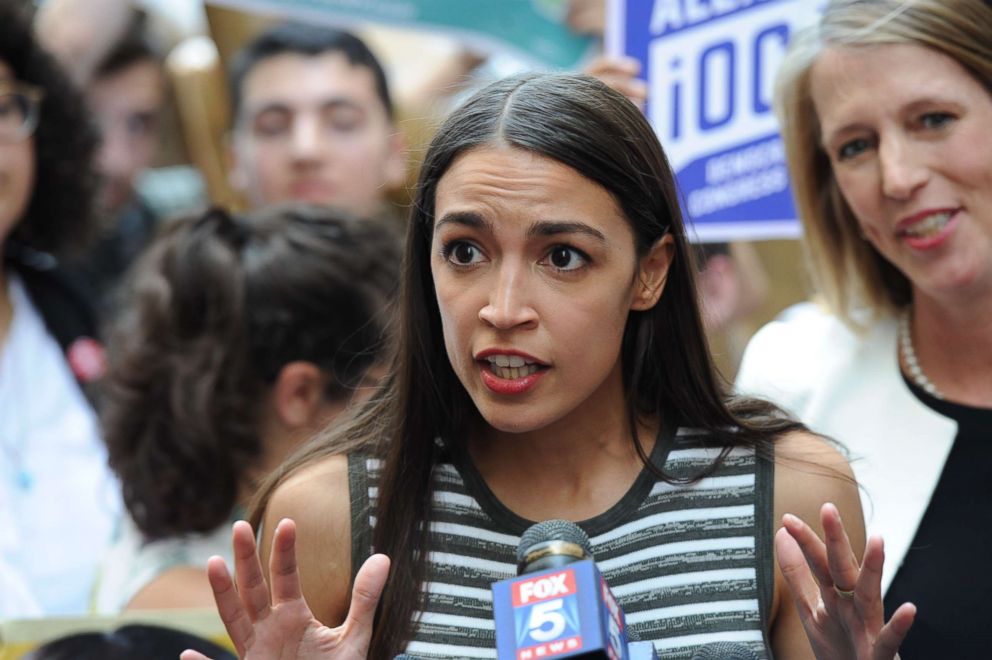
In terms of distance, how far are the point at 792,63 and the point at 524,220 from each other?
139cm

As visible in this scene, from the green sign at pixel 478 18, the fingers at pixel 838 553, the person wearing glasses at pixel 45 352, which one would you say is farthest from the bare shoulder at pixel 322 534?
the green sign at pixel 478 18

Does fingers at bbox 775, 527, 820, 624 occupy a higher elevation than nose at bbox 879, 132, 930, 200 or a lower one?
lower

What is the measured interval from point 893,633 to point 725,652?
0.26 m

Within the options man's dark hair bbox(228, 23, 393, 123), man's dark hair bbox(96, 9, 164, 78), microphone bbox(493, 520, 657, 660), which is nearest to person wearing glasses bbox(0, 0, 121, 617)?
man's dark hair bbox(228, 23, 393, 123)

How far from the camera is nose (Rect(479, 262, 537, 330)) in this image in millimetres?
2420

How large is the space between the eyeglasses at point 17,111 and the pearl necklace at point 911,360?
2.64 metres

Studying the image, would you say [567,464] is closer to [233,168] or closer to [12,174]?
[12,174]

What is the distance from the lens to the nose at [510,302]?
242 centimetres

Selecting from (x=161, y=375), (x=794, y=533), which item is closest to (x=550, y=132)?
(x=794, y=533)

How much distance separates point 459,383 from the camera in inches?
110

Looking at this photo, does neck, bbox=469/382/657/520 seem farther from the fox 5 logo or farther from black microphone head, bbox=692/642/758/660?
the fox 5 logo

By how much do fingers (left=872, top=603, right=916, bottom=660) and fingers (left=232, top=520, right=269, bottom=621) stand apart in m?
0.95

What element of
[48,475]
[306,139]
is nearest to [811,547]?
[48,475]

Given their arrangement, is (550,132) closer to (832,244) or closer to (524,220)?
(524,220)
